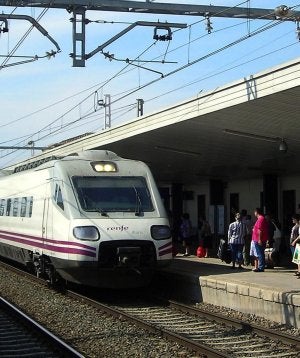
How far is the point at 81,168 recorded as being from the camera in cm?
1317

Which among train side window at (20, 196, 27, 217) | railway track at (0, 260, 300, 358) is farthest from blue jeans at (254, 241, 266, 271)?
train side window at (20, 196, 27, 217)

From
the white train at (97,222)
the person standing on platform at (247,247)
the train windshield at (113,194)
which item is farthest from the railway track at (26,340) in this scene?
the person standing on platform at (247,247)

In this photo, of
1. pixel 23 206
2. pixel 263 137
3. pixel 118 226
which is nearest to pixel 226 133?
pixel 263 137

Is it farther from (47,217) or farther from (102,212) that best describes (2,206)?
(102,212)

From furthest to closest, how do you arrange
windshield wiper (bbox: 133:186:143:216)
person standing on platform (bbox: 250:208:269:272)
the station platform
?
person standing on platform (bbox: 250:208:269:272) → windshield wiper (bbox: 133:186:143:216) → the station platform

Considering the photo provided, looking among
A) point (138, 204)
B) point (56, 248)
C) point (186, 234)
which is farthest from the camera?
point (186, 234)

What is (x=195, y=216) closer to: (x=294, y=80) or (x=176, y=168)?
(x=176, y=168)

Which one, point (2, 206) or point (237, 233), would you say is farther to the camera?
point (2, 206)

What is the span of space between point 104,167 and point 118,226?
5.65 ft

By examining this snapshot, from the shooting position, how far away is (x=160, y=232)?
486 inches

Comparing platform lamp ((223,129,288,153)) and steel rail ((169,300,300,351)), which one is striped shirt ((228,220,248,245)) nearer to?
platform lamp ((223,129,288,153))

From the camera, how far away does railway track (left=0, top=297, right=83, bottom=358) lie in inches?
318

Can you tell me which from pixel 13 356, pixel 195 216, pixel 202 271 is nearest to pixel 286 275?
pixel 202 271

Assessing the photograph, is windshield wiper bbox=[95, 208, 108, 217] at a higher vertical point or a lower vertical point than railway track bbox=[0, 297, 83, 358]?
higher
